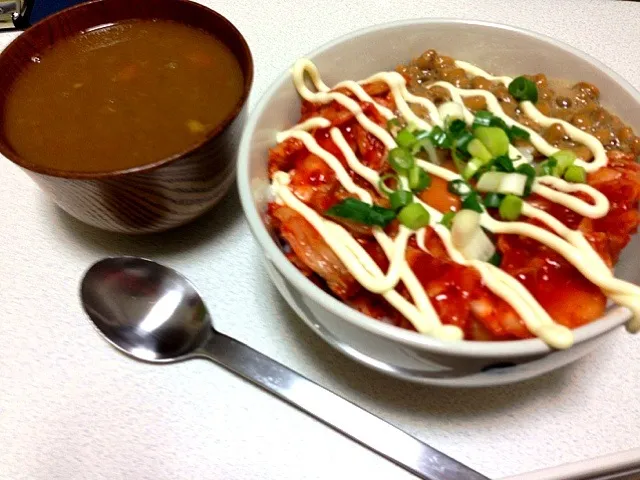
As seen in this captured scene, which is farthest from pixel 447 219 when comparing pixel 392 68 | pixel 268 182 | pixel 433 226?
pixel 392 68

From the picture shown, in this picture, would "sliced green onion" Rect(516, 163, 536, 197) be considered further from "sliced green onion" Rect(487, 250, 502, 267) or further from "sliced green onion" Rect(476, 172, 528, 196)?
"sliced green onion" Rect(487, 250, 502, 267)

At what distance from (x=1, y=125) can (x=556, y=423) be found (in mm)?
1282

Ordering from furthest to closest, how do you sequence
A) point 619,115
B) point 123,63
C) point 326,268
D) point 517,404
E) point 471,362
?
point 123,63, point 619,115, point 517,404, point 326,268, point 471,362

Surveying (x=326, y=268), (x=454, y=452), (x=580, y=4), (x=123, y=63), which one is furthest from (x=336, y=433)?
(x=580, y=4)

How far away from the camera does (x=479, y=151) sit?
1.08m

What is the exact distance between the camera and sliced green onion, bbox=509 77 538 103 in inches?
47.4

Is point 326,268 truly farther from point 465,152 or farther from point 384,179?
point 465,152

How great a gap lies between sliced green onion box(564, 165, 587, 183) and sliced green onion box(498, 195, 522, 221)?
126mm

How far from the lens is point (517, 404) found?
109 centimetres

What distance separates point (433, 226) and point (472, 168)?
0.15 meters

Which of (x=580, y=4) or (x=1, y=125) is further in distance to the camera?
(x=580, y=4)

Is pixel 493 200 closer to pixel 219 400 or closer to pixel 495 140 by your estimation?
pixel 495 140

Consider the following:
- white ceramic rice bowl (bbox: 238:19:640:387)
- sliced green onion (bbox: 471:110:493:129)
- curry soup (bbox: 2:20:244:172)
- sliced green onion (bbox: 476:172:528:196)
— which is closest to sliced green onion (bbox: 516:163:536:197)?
sliced green onion (bbox: 476:172:528:196)

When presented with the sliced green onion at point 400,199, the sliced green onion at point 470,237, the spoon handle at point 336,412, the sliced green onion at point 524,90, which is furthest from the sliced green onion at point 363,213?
the sliced green onion at point 524,90
